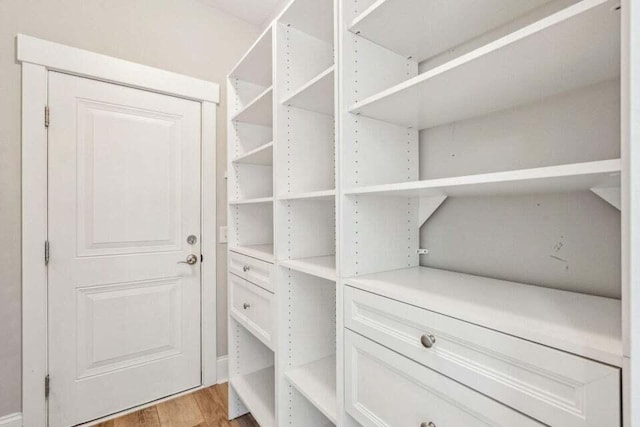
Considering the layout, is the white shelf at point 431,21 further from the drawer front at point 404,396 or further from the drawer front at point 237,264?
the drawer front at point 237,264

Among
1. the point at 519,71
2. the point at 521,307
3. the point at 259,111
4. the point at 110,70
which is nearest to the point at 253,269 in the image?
the point at 259,111

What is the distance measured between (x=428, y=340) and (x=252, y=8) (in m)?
2.44

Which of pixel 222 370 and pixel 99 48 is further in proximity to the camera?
pixel 222 370

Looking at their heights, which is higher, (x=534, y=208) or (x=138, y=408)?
(x=534, y=208)

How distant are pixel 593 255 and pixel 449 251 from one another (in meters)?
0.41

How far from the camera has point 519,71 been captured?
0.75 meters

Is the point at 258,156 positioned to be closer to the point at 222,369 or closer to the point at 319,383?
the point at 319,383

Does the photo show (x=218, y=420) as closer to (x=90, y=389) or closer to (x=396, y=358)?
(x=90, y=389)

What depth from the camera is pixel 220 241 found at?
7.37ft

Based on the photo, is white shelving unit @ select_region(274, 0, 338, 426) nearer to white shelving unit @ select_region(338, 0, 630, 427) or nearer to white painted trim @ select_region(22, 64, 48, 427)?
white shelving unit @ select_region(338, 0, 630, 427)

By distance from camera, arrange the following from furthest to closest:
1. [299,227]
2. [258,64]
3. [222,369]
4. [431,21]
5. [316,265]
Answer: [222,369] < [258,64] < [299,227] < [316,265] < [431,21]

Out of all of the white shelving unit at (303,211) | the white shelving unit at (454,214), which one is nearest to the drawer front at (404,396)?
the white shelving unit at (454,214)

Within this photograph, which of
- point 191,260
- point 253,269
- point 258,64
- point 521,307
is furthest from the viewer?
point 191,260

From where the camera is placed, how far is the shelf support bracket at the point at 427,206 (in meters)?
1.14
